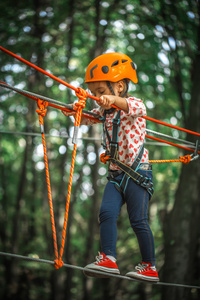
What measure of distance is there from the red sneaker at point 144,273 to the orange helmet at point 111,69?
1241 millimetres

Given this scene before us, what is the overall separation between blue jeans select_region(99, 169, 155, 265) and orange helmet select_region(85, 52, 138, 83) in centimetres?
66

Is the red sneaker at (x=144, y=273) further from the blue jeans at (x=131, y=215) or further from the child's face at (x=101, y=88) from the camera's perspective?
the child's face at (x=101, y=88)

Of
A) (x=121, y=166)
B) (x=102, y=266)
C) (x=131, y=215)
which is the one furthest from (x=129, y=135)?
(x=102, y=266)

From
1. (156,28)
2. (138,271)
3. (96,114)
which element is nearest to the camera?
(138,271)

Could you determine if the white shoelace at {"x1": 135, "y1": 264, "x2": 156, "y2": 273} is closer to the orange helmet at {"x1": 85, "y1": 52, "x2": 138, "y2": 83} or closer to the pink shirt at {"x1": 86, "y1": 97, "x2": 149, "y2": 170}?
the pink shirt at {"x1": 86, "y1": 97, "x2": 149, "y2": 170}

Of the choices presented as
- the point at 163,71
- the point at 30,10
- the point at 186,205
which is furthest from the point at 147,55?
the point at 186,205

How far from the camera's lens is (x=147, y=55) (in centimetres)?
686

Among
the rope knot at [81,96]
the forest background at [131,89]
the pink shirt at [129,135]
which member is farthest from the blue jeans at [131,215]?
the forest background at [131,89]

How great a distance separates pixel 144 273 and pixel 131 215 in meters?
0.37

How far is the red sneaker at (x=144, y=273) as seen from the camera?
2286 millimetres

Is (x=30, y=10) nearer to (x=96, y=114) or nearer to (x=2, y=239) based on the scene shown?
(x=96, y=114)

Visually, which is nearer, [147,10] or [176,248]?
[176,248]

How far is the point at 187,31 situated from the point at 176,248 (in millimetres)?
3303

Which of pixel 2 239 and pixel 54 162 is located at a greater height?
pixel 54 162
